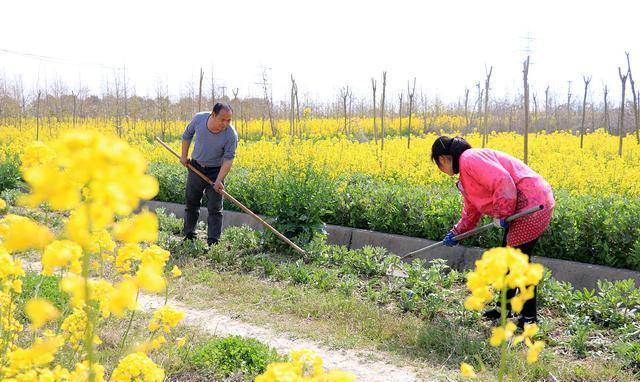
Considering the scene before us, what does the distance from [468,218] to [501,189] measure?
63cm

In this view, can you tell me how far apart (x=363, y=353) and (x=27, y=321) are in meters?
2.69

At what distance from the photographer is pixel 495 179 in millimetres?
4770

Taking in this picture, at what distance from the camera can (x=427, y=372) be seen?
4.27m

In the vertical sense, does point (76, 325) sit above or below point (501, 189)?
below

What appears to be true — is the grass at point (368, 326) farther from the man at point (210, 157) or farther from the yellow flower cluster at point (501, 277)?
the yellow flower cluster at point (501, 277)

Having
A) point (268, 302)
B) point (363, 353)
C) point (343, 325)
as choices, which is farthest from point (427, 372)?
point (268, 302)

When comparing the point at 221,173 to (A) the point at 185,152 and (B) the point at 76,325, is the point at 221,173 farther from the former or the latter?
(B) the point at 76,325

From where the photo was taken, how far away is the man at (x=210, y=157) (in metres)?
7.24

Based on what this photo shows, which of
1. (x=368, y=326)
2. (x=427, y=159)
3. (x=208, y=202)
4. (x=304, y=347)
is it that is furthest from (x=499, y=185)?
(x=427, y=159)

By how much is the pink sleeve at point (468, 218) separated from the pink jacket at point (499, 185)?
0.42 feet

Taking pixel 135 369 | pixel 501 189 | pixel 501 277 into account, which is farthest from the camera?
pixel 501 189

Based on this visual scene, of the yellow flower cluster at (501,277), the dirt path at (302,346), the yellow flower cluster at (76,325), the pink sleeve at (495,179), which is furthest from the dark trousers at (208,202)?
the yellow flower cluster at (501,277)

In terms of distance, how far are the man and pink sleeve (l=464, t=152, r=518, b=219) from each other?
10.9ft

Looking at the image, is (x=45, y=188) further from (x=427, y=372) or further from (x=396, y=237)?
(x=396, y=237)
